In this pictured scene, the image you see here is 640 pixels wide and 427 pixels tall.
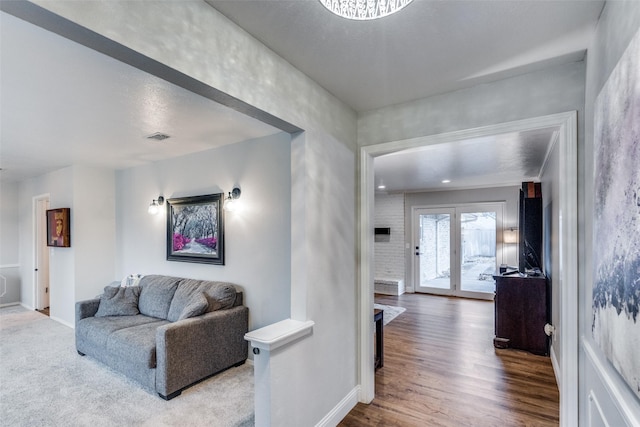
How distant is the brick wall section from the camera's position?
791 cm

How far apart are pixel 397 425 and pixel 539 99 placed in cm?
252

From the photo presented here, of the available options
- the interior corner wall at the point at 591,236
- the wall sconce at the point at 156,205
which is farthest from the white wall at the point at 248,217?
the interior corner wall at the point at 591,236

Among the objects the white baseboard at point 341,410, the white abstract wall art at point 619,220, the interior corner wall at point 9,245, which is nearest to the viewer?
the white abstract wall art at point 619,220

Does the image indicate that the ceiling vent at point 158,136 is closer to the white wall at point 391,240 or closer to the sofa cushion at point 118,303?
the sofa cushion at point 118,303

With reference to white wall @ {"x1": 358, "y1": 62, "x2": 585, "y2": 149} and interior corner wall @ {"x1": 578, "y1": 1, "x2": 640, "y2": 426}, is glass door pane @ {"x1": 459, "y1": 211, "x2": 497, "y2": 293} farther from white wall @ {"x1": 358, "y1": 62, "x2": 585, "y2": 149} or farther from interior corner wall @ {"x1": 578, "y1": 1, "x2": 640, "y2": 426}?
interior corner wall @ {"x1": 578, "y1": 1, "x2": 640, "y2": 426}

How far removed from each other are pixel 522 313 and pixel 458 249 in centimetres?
345

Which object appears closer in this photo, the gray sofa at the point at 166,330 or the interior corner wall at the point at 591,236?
the interior corner wall at the point at 591,236

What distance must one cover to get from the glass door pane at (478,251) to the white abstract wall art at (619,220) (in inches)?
240

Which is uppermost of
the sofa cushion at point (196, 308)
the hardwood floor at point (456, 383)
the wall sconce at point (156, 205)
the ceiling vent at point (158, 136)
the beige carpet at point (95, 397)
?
the ceiling vent at point (158, 136)

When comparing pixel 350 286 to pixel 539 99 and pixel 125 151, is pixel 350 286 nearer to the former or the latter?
pixel 539 99

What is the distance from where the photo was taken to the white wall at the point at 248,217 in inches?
131

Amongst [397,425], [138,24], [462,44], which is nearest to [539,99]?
[462,44]

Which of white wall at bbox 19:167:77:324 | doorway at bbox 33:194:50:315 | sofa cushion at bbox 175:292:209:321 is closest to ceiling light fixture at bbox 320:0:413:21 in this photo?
sofa cushion at bbox 175:292:209:321

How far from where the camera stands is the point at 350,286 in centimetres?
264
